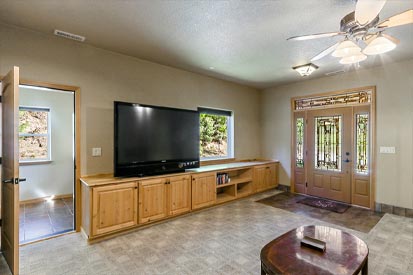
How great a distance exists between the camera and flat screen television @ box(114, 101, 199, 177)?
124 inches

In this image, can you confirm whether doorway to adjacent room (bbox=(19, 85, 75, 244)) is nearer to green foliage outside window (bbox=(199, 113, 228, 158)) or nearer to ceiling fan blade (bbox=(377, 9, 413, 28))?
green foliage outside window (bbox=(199, 113, 228, 158))

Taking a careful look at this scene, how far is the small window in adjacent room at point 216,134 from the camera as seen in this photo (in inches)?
195

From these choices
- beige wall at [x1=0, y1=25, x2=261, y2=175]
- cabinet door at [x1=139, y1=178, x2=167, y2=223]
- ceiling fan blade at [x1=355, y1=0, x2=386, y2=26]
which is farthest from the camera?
cabinet door at [x1=139, y1=178, x2=167, y2=223]

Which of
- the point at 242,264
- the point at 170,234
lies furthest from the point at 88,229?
the point at 242,264

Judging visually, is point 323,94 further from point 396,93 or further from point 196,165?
point 196,165

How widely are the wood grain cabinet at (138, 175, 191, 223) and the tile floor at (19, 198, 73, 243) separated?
119cm

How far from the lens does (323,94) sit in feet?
15.8

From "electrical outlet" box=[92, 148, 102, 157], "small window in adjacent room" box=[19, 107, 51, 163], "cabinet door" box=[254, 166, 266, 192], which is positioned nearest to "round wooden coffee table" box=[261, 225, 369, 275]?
"electrical outlet" box=[92, 148, 102, 157]

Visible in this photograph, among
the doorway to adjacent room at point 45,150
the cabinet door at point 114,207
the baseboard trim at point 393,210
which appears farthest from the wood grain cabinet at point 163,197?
the baseboard trim at point 393,210

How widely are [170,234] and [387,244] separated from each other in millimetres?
2851

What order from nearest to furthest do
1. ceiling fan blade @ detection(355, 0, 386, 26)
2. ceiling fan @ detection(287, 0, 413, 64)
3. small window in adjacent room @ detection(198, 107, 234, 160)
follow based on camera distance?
ceiling fan blade @ detection(355, 0, 386, 26) < ceiling fan @ detection(287, 0, 413, 64) < small window in adjacent room @ detection(198, 107, 234, 160)

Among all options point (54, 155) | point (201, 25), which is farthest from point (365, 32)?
point (54, 155)

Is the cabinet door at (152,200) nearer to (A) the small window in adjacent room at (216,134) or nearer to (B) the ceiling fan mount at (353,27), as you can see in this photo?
(A) the small window in adjacent room at (216,134)

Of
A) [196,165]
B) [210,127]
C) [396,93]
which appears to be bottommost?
[196,165]
